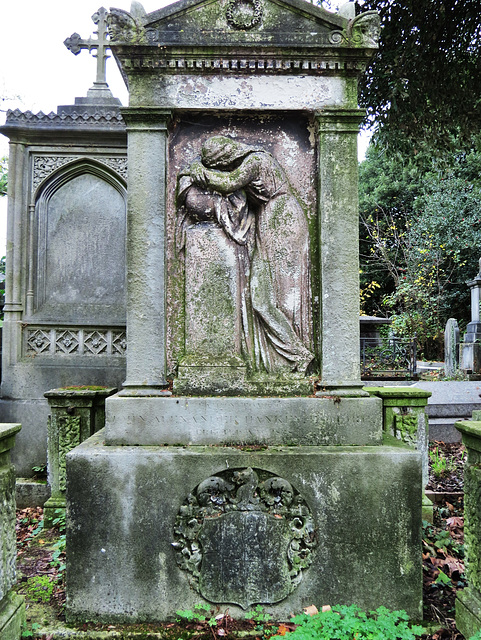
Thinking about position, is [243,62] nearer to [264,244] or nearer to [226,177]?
[226,177]

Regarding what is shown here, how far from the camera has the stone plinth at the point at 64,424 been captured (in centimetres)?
452

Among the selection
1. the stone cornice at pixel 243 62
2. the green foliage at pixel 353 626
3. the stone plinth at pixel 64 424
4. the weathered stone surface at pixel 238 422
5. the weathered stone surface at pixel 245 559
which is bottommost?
the green foliage at pixel 353 626

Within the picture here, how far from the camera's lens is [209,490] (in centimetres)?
279

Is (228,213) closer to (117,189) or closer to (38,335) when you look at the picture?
(117,189)

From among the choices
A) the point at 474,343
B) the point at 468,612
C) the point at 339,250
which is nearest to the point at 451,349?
the point at 474,343

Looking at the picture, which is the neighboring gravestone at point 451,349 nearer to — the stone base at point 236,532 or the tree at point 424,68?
the tree at point 424,68

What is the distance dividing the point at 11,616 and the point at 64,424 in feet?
7.25

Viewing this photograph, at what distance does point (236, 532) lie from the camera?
2.76 meters

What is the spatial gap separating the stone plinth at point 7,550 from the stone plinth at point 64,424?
1838mm

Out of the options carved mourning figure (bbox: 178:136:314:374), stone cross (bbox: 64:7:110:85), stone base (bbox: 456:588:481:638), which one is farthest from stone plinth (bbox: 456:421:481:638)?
stone cross (bbox: 64:7:110:85)

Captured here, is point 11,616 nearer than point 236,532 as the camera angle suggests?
Yes

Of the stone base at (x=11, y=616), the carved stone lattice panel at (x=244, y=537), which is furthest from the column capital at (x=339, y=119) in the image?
the stone base at (x=11, y=616)

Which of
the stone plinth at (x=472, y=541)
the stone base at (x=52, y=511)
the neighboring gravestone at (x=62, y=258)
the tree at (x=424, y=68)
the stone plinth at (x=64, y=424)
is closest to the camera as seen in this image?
the stone plinth at (x=472, y=541)

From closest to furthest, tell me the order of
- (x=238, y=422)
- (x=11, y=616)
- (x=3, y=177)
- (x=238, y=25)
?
(x=11, y=616), (x=238, y=422), (x=238, y=25), (x=3, y=177)
